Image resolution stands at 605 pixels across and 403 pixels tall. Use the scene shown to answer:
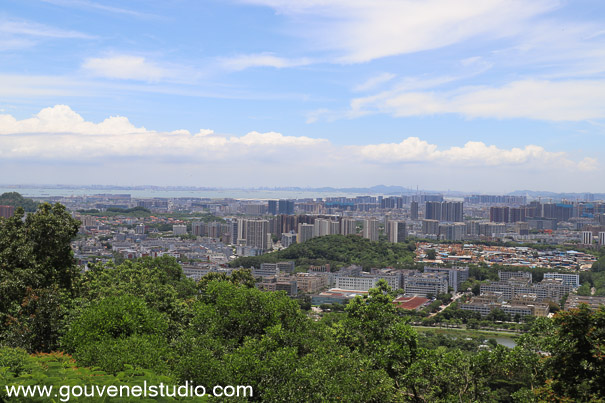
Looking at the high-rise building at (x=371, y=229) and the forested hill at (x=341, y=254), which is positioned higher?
the high-rise building at (x=371, y=229)

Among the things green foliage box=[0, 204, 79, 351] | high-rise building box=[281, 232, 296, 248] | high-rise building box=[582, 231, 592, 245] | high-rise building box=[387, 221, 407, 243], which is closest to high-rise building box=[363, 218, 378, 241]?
high-rise building box=[387, 221, 407, 243]

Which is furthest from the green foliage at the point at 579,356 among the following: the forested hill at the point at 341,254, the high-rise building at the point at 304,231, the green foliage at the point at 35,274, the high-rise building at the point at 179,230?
the high-rise building at the point at 179,230

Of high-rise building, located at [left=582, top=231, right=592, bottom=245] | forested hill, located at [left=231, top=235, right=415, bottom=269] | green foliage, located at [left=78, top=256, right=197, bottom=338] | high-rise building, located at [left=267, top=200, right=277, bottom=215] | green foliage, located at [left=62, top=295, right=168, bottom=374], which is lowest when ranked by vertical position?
forested hill, located at [left=231, top=235, right=415, bottom=269]

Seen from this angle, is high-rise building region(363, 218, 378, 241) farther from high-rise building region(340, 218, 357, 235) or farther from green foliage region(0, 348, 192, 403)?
green foliage region(0, 348, 192, 403)

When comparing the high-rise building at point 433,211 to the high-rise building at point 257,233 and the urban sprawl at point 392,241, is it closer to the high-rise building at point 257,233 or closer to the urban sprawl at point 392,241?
the urban sprawl at point 392,241

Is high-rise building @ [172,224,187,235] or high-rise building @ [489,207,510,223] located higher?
high-rise building @ [489,207,510,223]

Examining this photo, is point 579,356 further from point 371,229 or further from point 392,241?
point 371,229

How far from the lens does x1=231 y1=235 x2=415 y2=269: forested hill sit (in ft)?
103

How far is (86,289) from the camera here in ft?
23.2

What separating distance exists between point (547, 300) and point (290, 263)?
13.6 metres

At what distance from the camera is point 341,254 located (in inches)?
1324

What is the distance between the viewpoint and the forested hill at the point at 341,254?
103ft

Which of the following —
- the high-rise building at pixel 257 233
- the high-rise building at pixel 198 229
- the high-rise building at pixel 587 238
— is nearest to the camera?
the high-rise building at pixel 257 233

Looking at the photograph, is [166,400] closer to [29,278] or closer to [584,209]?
[29,278]
